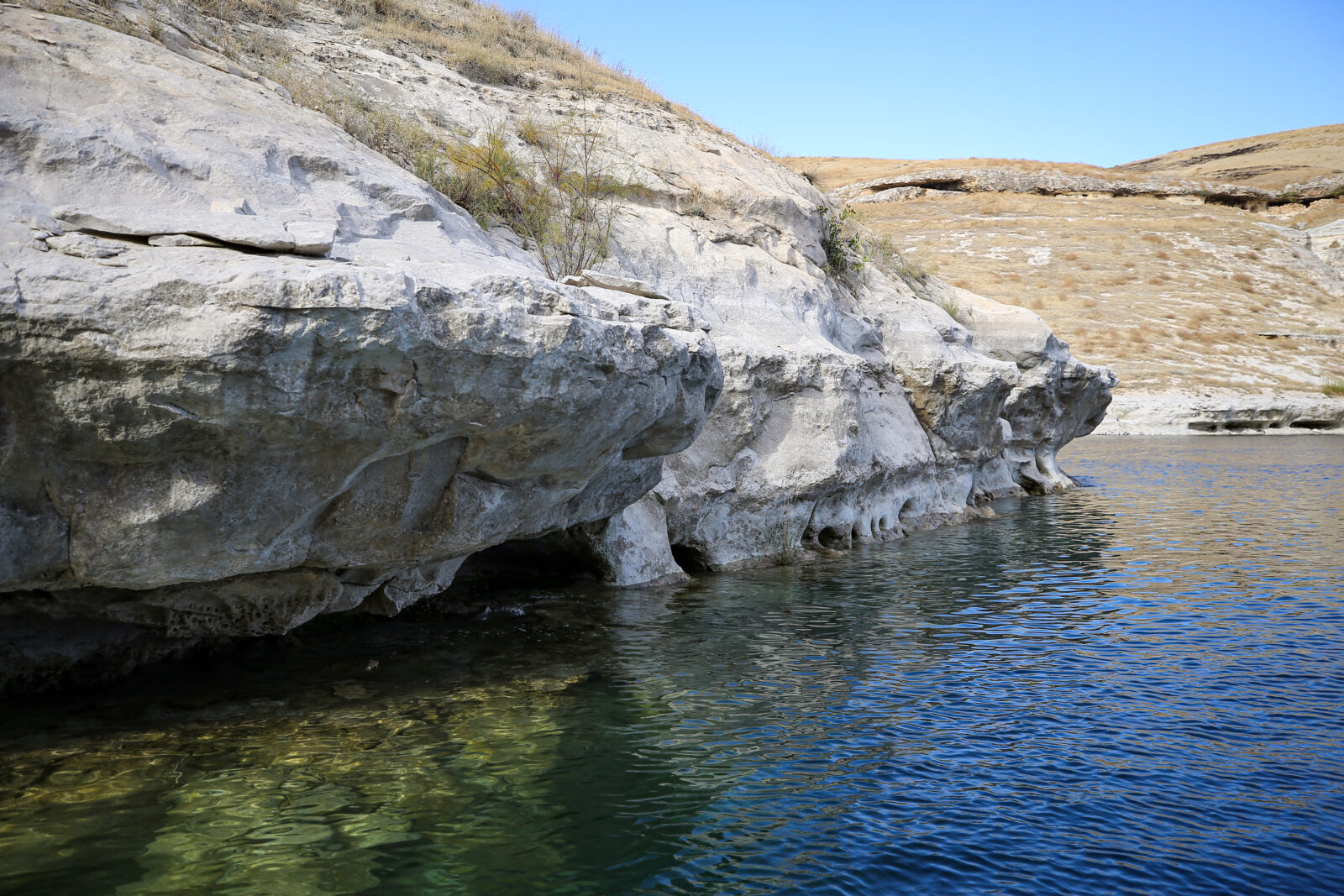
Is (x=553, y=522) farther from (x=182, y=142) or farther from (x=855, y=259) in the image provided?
(x=855, y=259)

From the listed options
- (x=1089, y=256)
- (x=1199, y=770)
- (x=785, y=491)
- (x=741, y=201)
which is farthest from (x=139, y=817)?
(x=1089, y=256)

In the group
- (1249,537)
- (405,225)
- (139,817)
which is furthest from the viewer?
(1249,537)

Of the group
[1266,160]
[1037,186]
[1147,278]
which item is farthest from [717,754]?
[1266,160]

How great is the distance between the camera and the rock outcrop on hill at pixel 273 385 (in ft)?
18.9

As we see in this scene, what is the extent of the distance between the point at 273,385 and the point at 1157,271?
60817mm

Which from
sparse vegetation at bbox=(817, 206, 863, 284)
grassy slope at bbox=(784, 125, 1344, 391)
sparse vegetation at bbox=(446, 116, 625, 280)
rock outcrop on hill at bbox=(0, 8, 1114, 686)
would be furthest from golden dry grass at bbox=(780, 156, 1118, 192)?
rock outcrop on hill at bbox=(0, 8, 1114, 686)

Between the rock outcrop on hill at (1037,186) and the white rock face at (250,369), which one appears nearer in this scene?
the white rock face at (250,369)

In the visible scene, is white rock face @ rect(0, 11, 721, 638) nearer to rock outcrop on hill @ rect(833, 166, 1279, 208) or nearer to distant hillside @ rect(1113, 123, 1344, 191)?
rock outcrop on hill @ rect(833, 166, 1279, 208)

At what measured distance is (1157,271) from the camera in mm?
56812

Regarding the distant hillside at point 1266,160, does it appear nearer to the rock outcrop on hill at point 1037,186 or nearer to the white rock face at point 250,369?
the rock outcrop on hill at point 1037,186

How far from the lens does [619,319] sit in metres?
8.55

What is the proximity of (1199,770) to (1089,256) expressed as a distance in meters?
58.4

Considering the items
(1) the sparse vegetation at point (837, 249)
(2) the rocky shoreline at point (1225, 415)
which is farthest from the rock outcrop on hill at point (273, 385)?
(2) the rocky shoreline at point (1225, 415)

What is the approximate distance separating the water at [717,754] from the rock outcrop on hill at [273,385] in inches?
36.9
